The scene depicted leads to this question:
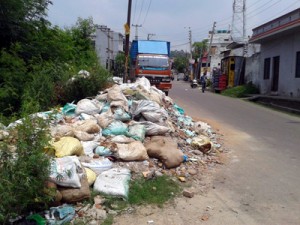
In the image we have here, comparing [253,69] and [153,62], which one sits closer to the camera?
[153,62]

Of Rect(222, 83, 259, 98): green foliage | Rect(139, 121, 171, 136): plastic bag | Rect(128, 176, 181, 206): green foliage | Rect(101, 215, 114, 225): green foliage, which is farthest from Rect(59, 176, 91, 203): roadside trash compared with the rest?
Rect(222, 83, 259, 98): green foliage

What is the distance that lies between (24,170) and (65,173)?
2.35 feet

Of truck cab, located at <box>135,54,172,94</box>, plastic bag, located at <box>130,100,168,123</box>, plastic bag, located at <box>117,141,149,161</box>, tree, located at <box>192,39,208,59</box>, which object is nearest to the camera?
plastic bag, located at <box>117,141,149,161</box>

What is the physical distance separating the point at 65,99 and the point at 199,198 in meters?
5.77

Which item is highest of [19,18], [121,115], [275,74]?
[19,18]

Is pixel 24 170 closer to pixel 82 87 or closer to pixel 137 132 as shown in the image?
pixel 137 132

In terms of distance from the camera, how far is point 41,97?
9414 millimetres

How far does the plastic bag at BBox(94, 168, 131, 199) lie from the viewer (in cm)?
521

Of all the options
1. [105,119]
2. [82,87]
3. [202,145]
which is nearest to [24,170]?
[105,119]

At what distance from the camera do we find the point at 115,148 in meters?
6.41

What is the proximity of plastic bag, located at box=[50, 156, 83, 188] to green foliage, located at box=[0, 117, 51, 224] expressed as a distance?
32cm

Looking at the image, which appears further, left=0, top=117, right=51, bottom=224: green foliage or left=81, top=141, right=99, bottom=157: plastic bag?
left=81, top=141, right=99, bottom=157: plastic bag

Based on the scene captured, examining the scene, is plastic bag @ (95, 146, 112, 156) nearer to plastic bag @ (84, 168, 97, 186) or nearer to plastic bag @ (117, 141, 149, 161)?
plastic bag @ (117, 141, 149, 161)

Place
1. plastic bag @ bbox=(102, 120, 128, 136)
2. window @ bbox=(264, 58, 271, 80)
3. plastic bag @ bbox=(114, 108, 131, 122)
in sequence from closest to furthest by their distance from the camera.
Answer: plastic bag @ bbox=(102, 120, 128, 136), plastic bag @ bbox=(114, 108, 131, 122), window @ bbox=(264, 58, 271, 80)
